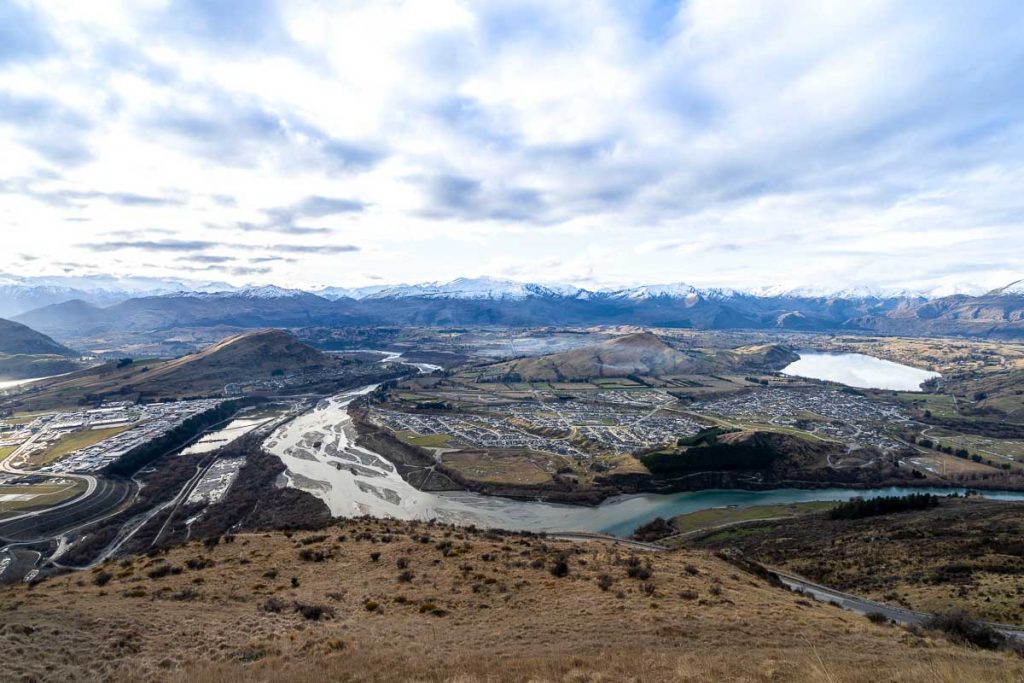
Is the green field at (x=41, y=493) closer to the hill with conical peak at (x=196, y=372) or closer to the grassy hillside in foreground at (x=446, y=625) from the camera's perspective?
the grassy hillside in foreground at (x=446, y=625)

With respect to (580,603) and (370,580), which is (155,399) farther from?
(580,603)

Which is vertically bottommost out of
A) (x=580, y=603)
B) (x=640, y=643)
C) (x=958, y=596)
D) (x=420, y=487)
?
(x=420, y=487)

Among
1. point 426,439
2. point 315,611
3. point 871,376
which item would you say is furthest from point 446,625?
point 871,376

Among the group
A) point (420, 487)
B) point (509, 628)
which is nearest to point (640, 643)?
point (509, 628)

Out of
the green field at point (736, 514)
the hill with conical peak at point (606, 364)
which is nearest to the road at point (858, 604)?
the green field at point (736, 514)

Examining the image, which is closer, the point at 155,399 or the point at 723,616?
the point at 723,616

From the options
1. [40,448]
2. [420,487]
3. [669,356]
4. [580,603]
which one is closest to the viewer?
[580,603]

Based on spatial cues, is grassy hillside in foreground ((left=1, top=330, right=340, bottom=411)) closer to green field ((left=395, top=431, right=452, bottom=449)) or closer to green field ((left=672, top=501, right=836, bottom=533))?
green field ((left=395, top=431, right=452, bottom=449))
